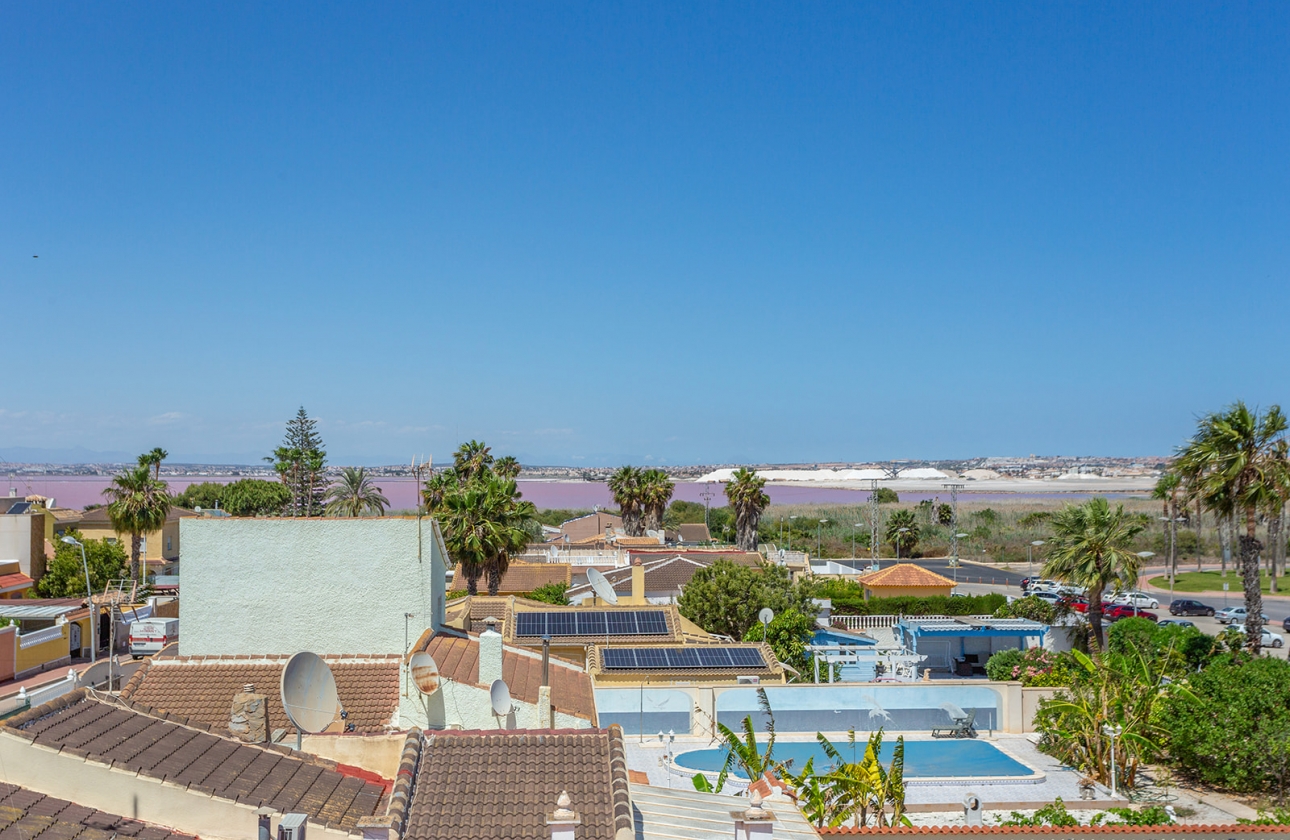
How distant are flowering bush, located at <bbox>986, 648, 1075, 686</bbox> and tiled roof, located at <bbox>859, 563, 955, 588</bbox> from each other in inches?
716

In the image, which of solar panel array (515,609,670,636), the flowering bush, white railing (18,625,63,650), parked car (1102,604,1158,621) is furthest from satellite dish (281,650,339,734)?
parked car (1102,604,1158,621)

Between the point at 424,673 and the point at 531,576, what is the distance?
3645 cm

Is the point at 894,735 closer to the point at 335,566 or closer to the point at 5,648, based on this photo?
the point at 335,566

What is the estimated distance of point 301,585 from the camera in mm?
20250

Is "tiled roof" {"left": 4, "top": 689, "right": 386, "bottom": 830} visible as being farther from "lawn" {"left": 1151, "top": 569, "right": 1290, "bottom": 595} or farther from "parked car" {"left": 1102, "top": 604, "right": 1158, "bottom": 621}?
"lawn" {"left": 1151, "top": 569, "right": 1290, "bottom": 595}

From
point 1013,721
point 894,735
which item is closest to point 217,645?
point 894,735

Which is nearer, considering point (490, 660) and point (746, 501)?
point (490, 660)

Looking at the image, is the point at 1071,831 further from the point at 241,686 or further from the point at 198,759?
the point at 241,686

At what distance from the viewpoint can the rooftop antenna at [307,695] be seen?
1484 cm

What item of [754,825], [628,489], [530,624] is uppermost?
[628,489]

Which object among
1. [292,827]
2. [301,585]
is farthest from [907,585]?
[292,827]

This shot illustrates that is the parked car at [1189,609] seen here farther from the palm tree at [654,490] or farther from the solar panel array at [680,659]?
the palm tree at [654,490]

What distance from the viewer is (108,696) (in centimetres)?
1372

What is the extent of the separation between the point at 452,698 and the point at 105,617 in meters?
32.7
